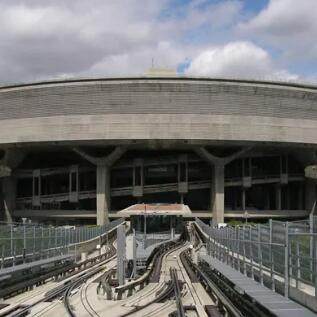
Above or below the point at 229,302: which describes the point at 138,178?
above

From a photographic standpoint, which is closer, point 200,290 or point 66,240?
point 200,290

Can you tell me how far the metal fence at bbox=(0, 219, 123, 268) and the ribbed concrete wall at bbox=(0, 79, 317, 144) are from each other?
126 feet

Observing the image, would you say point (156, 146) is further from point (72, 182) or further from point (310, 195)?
point (310, 195)

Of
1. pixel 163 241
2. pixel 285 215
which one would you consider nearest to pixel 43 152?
pixel 285 215

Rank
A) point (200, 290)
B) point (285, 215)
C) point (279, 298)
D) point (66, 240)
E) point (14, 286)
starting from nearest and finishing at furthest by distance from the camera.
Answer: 1. point (279, 298)
2. point (14, 286)
3. point (200, 290)
4. point (66, 240)
5. point (285, 215)

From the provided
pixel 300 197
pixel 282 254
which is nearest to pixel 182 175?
pixel 300 197

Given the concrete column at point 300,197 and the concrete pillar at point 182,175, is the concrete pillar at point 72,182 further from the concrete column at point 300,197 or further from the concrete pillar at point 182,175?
the concrete column at point 300,197

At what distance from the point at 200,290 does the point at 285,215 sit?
70383mm

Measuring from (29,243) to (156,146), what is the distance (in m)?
57.1

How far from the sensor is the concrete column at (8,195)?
94125mm

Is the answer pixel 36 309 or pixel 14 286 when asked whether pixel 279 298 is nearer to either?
pixel 36 309

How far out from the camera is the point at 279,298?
13.1m

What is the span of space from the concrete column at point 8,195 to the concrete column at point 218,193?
103 ft

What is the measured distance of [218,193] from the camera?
8694cm
